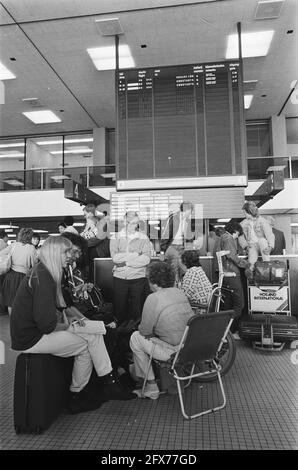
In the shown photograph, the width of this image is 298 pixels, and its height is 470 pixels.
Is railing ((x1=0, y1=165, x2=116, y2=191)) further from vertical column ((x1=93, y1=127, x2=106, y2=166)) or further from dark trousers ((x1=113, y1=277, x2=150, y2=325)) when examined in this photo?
dark trousers ((x1=113, y1=277, x2=150, y2=325))

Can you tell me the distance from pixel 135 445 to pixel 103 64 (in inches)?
242

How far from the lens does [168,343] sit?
2.90 meters

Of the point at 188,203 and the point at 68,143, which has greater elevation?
the point at 68,143

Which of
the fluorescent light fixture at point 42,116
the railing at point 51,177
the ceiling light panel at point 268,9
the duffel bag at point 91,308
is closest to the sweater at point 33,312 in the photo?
the duffel bag at point 91,308

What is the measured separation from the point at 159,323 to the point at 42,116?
27.1 ft

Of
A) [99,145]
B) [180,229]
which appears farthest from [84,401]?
[99,145]

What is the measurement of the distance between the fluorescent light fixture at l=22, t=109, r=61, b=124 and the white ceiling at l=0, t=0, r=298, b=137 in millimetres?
631

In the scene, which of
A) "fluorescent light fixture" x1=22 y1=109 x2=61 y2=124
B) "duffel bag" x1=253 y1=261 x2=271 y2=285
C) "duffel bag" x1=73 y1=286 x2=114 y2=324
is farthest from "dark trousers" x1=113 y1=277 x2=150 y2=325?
"fluorescent light fixture" x1=22 y1=109 x2=61 y2=124

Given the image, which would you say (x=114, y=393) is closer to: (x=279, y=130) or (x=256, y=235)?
(x=256, y=235)

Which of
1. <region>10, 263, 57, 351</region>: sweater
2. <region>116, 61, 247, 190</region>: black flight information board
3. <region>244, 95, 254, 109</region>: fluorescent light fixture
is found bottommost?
<region>10, 263, 57, 351</region>: sweater

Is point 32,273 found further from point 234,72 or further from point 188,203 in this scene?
point 234,72

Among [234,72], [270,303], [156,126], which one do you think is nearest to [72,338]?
[156,126]

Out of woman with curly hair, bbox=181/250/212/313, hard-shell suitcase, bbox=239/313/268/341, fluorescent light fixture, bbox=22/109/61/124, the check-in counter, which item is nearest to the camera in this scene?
woman with curly hair, bbox=181/250/212/313

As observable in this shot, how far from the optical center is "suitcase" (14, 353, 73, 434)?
240 centimetres
